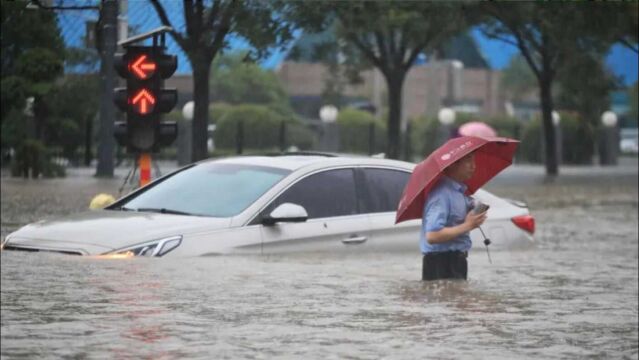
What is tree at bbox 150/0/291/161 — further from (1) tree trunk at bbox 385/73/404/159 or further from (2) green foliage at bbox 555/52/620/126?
(1) tree trunk at bbox 385/73/404/159

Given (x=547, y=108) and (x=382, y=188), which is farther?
(x=547, y=108)

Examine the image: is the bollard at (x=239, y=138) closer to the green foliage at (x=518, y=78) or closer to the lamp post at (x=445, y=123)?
the lamp post at (x=445, y=123)

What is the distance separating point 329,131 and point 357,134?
8.92 ft

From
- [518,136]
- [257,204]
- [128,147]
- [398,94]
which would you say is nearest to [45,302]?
[257,204]

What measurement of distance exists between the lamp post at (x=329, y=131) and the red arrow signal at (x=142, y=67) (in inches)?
1472

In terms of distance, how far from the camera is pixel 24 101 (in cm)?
2505

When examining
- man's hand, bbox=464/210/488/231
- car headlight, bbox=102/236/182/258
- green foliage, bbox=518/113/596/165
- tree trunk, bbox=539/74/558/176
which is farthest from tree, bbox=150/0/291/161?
green foliage, bbox=518/113/596/165

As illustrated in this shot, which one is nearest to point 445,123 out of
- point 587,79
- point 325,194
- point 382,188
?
point 587,79

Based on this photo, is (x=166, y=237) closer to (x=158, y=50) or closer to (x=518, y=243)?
(x=158, y=50)

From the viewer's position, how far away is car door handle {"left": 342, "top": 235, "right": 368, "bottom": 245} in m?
12.4

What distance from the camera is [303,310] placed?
32.7 ft

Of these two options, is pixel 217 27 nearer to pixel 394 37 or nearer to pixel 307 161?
pixel 307 161

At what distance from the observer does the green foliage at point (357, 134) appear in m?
54.4

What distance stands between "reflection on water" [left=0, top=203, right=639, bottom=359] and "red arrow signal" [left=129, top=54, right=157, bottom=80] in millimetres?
2277
